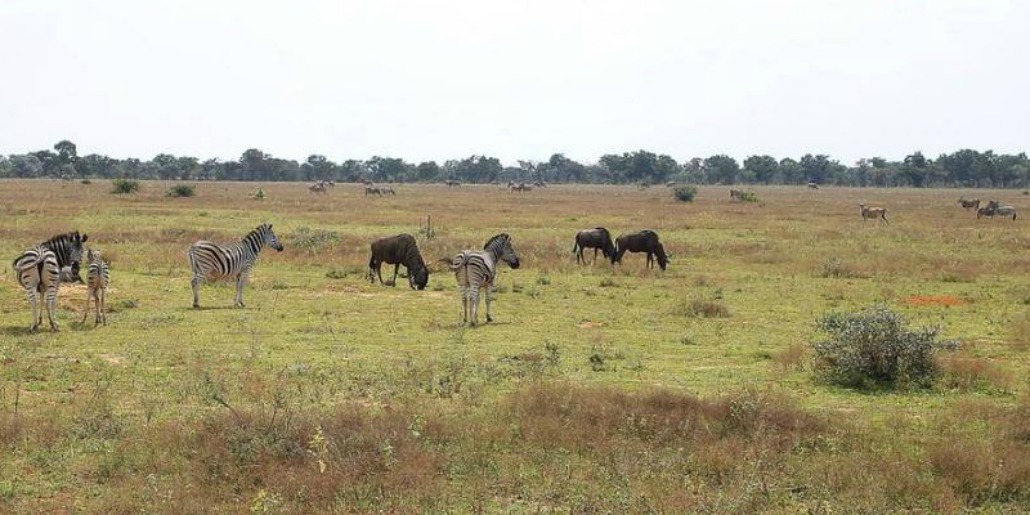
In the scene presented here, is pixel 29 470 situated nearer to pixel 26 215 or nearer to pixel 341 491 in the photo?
pixel 341 491

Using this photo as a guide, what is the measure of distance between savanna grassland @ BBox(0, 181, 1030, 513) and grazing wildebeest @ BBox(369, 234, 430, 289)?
0.46 m

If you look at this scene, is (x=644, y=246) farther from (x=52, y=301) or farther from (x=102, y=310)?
(x=52, y=301)

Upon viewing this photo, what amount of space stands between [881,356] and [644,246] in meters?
17.3

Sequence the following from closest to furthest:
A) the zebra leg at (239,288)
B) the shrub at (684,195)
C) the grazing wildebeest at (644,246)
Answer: the zebra leg at (239,288) < the grazing wildebeest at (644,246) < the shrub at (684,195)

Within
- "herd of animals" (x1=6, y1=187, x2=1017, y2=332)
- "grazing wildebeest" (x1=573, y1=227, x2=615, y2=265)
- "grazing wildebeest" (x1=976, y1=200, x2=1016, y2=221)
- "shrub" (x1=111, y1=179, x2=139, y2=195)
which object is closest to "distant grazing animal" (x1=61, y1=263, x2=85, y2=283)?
"herd of animals" (x1=6, y1=187, x2=1017, y2=332)

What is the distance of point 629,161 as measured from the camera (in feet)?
568

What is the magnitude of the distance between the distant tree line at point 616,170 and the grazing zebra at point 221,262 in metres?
128

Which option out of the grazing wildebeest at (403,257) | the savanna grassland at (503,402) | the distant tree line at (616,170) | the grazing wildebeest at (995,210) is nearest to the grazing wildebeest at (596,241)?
the savanna grassland at (503,402)

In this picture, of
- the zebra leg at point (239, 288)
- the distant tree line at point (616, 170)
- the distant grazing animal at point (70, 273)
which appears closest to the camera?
the distant grazing animal at point (70, 273)

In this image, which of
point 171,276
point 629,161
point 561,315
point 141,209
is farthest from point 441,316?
point 629,161

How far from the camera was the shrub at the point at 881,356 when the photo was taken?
545 inches

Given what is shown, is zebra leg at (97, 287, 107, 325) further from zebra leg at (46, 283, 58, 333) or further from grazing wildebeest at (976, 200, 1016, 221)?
grazing wildebeest at (976, 200, 1016, 221)

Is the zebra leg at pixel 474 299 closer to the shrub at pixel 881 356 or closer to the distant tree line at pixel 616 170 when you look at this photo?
the shrub at pixel 881 356

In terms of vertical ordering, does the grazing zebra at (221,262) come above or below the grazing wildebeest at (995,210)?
above
